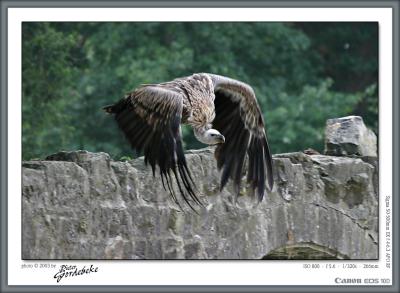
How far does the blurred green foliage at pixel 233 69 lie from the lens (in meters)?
17.1

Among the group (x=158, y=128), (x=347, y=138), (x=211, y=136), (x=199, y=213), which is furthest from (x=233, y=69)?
(x=158, y=128)

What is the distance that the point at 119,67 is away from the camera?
59.5 ft

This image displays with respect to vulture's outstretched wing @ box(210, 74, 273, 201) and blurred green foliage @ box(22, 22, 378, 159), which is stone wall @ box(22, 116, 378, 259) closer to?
vulture's outstretched wing @ box(210, 74, 273, 201)

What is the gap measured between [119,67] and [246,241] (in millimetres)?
8473

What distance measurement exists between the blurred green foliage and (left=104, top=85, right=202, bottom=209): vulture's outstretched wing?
5493 mm

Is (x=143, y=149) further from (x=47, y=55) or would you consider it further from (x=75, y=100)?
(x=75, y=100)

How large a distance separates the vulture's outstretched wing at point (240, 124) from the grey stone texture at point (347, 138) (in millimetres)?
662

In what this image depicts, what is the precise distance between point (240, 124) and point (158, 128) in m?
1.56

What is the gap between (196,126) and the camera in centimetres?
1029

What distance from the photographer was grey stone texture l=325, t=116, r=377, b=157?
10922 millimetres
